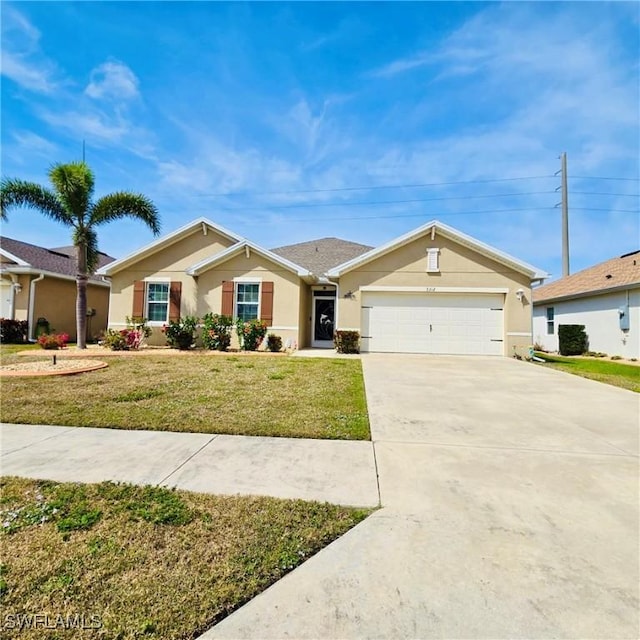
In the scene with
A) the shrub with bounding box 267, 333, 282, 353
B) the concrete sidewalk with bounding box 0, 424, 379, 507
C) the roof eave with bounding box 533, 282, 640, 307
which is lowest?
the concrete sidewalk with bounding box 0, 424, 379, 507

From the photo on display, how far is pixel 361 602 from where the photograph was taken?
5.96ft

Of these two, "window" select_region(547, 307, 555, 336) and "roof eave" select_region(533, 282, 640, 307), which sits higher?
"roof eave" select_region(533, 282, 640, 307)

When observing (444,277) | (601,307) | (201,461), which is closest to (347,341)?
(444,277)

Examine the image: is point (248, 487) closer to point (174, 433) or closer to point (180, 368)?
point (174, 433)

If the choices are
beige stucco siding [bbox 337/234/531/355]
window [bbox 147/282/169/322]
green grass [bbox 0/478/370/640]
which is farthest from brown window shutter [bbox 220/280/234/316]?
green grass [bbox 0/478/370/640]

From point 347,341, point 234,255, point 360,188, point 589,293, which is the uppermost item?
point 360,188

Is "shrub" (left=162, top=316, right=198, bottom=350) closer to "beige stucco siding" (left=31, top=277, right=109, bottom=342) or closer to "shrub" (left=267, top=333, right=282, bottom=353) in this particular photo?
"shrub" (left=267, top=333, right=282, bottom=353)

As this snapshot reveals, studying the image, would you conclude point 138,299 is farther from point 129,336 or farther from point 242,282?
point 242,282

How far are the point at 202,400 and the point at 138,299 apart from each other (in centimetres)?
1035

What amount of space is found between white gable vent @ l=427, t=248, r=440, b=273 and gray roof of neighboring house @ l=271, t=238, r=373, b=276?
180 inches

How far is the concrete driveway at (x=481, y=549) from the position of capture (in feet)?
5.60

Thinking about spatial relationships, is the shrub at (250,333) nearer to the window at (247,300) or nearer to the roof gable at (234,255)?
the window at (247,300)

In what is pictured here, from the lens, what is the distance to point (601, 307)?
610 inches

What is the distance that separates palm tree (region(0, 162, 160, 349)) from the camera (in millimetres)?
11891
